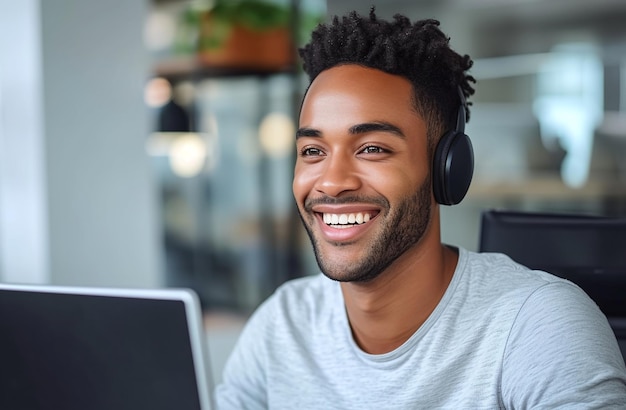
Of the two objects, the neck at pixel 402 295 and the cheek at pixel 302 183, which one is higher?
the cheek at pixel 302 183

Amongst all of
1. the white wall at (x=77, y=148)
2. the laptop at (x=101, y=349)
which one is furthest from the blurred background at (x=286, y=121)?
the laptop at (x=101, y=349)

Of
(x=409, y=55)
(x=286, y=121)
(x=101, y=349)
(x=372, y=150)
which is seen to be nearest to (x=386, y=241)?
(x=372, y=150)

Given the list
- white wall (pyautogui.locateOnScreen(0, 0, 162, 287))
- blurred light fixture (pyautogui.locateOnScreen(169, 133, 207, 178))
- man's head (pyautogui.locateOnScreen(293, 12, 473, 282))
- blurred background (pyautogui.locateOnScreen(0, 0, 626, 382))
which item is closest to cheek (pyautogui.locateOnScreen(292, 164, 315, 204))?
man's head (pyautogui.locateOnScreen(293, 12, 473, 282))

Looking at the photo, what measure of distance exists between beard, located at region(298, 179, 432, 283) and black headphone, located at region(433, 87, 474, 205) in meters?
0.03

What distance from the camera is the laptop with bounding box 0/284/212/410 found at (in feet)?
2.53

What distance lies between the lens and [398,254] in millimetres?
1246

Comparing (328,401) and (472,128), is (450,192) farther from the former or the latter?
(472,128)

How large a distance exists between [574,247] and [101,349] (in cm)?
90

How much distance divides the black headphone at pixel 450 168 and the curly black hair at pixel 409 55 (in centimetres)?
3

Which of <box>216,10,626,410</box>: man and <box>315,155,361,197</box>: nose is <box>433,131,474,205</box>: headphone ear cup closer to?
<box>216,10,626,410</box>: man

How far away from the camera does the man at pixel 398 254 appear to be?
1.18 meters

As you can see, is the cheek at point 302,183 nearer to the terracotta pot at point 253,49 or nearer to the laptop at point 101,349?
the laptop at point 101,349

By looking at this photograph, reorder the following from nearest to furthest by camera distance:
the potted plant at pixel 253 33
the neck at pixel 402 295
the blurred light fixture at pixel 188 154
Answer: the neck at pixel 402 295
the potted plant at pixel 253 33
the blurred light fixture at pixel 188 154

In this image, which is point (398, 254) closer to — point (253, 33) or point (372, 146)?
point (372, 146)
